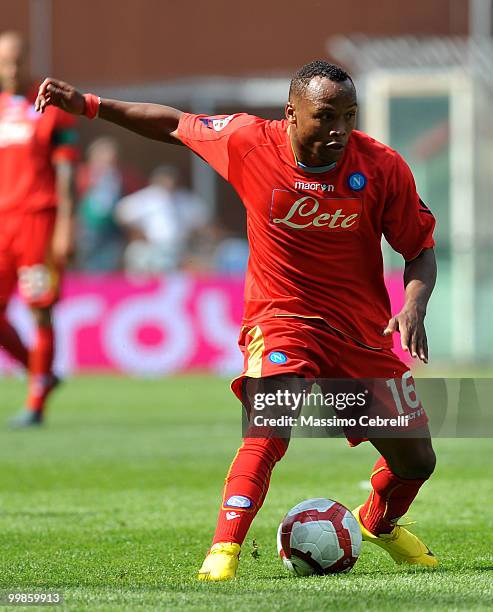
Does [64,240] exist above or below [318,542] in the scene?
above

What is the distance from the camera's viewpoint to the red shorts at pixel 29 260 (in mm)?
11477

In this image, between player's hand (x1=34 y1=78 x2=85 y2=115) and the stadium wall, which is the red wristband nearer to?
player's hand (x1=34 y1=78 x2=85 y2=115)

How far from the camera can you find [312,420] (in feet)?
19.4

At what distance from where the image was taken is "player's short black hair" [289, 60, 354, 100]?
5.39 m

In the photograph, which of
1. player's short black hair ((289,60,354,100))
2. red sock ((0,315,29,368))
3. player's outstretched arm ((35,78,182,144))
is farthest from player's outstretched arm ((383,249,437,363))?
red sock ((0,315,29,368))

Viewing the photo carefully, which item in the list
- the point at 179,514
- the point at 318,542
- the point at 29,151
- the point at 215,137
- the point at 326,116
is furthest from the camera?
the point at 29,151

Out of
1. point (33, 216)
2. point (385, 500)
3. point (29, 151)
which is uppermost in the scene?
point (29, 151)

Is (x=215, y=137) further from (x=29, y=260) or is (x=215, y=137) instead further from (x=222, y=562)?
(x=29, y=260)

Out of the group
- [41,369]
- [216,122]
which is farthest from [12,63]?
[216,122]

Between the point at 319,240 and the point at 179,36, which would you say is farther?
the point at 179,36

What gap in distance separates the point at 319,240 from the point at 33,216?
6.31m

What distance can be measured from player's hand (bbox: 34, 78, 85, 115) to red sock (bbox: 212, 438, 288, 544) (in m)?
1.55

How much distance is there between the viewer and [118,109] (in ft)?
19.2

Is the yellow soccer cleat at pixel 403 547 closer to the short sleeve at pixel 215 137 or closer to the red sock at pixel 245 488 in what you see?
the red sock at pixel 245 488
